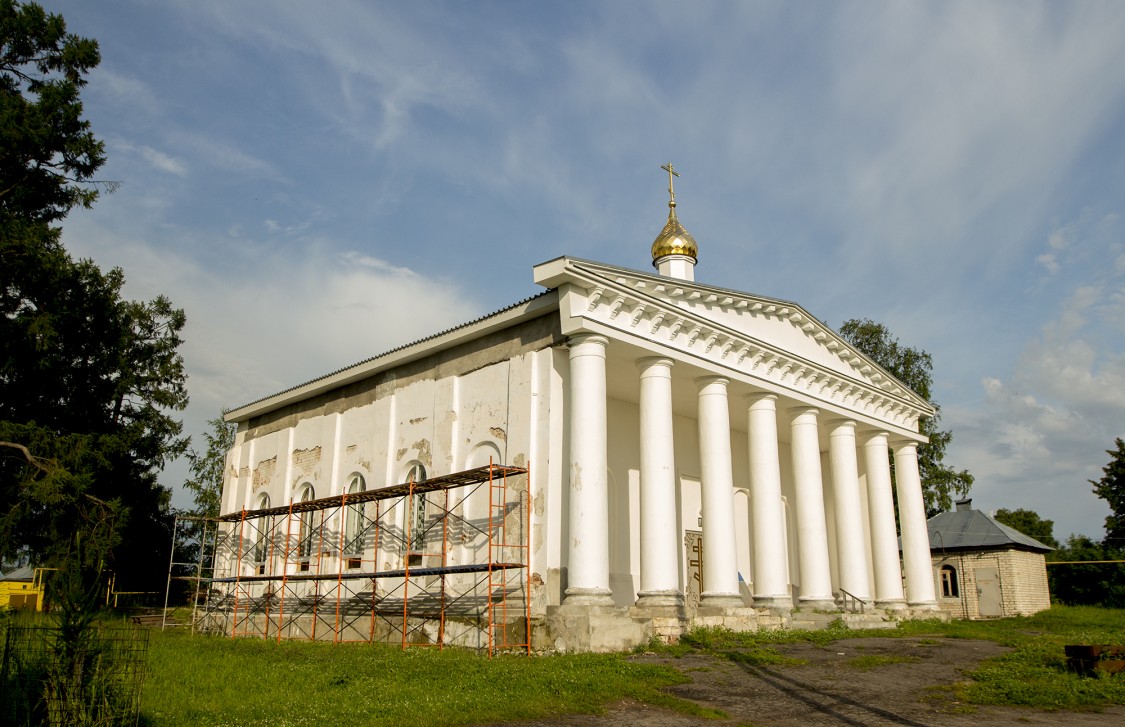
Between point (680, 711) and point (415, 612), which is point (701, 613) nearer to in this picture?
point (415, 612)

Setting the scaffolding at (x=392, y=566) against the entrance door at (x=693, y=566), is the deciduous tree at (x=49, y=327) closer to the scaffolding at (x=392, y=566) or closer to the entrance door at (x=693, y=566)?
the scaffolding at (x=392, y=566)

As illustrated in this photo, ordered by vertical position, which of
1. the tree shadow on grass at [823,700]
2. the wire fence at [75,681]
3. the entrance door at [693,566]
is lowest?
the tree shadow on grass at [823,700]

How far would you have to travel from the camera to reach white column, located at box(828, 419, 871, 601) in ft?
70.5

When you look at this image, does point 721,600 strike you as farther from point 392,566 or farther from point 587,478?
point 392,566

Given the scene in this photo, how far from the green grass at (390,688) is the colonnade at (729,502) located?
265 cm

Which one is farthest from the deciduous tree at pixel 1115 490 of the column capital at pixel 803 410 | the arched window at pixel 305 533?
the arched window at pixel 305 533

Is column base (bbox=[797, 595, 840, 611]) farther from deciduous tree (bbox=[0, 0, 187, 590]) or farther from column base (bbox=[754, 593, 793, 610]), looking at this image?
deciduous tree (bbox=[0, 0, 187, 590])

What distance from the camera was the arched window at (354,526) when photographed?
20.5 metres

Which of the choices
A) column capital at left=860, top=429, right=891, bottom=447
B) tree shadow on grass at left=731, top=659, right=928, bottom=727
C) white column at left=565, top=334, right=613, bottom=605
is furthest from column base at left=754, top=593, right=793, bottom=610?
column capital at left=860, top=429, right=891, bottom=447

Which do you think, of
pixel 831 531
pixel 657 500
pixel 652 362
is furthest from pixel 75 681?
pixel 831 531

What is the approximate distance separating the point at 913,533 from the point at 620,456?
9.78 metres

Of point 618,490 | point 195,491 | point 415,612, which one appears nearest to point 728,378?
point 618,490

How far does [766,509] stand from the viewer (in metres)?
18.6

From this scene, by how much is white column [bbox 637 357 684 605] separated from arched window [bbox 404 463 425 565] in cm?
525
